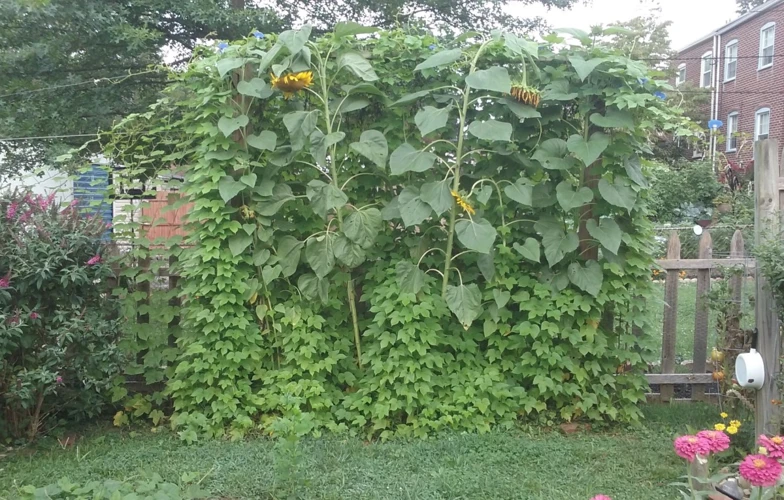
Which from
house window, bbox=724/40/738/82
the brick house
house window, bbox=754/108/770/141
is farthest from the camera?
house window, bbox=724/40/738/82

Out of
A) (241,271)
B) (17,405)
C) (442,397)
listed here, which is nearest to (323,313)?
(241,271)

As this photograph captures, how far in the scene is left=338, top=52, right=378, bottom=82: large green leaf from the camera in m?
3.31

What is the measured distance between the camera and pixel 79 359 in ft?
11.4

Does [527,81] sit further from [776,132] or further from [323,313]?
[776,132]

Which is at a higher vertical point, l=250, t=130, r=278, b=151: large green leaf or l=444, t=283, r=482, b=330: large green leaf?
l=250, t=130, r=278, b=151: large green leaf

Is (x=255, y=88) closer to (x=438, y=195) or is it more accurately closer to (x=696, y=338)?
(x=438, y=195)

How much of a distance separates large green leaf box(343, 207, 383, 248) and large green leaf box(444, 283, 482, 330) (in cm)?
52

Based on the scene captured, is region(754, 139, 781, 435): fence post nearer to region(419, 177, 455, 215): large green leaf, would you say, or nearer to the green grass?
the green grass

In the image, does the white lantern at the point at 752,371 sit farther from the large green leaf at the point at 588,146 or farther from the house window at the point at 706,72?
the house window at the point at 706,72

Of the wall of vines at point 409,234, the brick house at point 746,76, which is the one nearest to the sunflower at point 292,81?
the wall of vines at point 409,234

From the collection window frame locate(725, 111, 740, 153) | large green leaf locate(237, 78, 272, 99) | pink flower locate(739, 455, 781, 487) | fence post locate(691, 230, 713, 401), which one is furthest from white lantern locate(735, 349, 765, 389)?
window frame locate(725, 111, 740, 153)

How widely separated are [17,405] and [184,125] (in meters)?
1.79

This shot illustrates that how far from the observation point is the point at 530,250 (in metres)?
3.45

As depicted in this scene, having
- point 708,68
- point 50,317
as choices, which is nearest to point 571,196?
point 50,317
